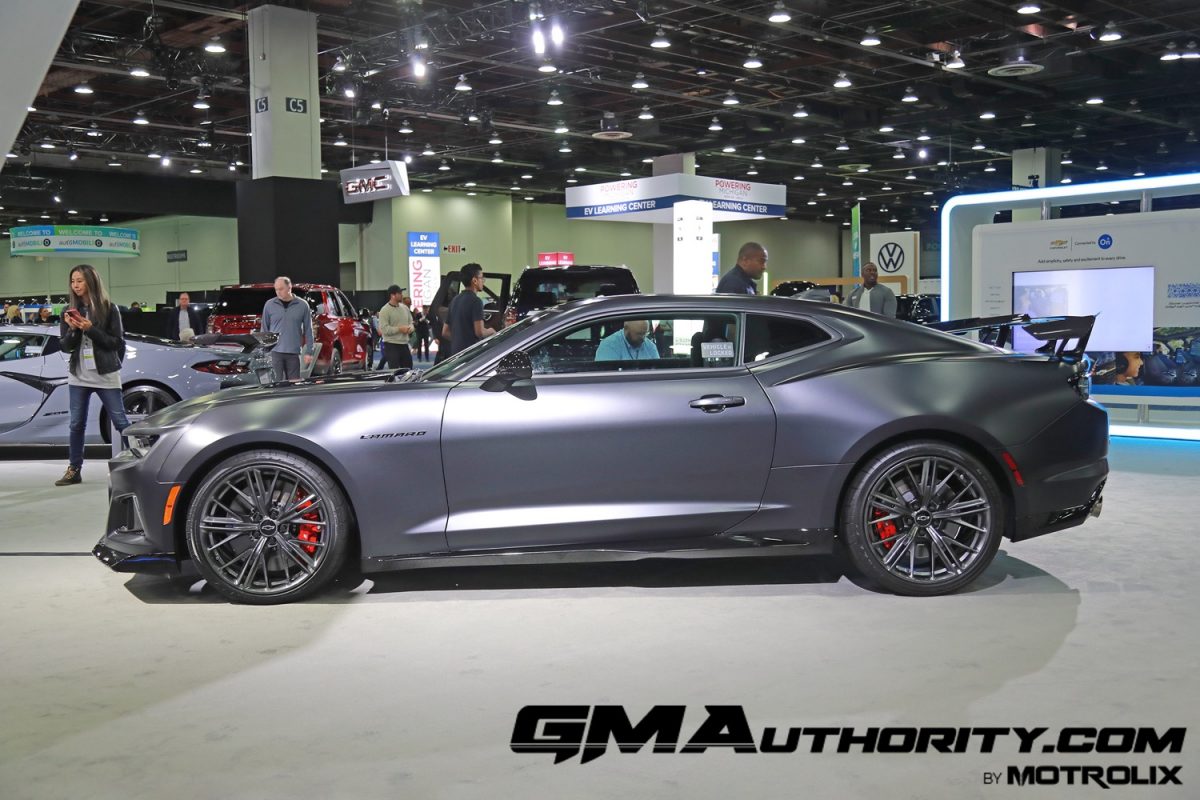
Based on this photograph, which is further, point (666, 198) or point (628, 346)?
point (666, 198)

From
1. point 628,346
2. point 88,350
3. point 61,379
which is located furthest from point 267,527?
point 61,379

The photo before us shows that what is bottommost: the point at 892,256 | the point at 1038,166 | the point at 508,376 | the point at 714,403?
the point at 714,403

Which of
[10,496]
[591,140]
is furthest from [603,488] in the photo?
[591,140]

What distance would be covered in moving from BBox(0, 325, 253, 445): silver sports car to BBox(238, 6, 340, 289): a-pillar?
285 inches

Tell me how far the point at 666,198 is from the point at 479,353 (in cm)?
1812

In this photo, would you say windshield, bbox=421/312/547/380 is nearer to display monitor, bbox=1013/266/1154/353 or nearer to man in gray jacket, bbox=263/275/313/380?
man in gray jacket, bbox=263/275/313/380

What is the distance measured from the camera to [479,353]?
515 cm

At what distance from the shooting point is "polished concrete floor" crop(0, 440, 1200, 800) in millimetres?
3105

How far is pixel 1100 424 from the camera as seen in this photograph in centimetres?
521

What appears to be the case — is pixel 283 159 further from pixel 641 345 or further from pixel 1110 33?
pixel 641 345

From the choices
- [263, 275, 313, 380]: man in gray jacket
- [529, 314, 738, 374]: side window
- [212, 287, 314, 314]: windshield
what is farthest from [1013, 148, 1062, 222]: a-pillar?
[529, 314, 738, 374]: side window

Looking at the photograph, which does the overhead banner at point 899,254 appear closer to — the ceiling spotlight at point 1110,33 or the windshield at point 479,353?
the ceiling spotlight at point 1110,33

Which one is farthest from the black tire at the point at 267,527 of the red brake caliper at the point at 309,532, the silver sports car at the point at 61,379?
the silver sports car at the point at 61,379

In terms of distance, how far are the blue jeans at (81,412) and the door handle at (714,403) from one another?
5.33 meters
